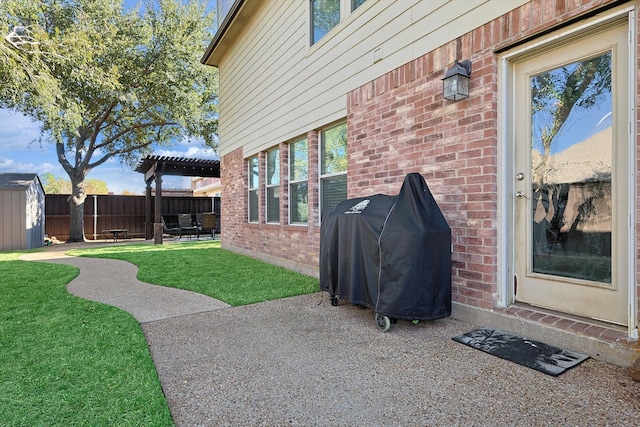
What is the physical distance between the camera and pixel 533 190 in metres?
2.93

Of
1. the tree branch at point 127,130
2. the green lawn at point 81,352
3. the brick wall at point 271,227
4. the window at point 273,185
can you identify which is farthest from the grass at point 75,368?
the tree branch at point 127,130

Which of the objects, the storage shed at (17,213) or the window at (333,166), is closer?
the window at (333,166)

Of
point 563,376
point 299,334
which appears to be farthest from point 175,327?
point 563,376

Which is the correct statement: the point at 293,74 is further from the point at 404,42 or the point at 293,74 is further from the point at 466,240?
the point at 466,240

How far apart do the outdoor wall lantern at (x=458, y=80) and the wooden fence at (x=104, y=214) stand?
13984mm

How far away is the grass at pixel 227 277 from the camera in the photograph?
4.50 m

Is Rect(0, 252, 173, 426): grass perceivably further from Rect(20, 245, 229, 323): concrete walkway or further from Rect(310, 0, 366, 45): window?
Rect(310, 0, 366, 45): window

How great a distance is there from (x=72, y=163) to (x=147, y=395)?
1475 cm

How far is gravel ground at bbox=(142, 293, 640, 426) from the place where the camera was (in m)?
1.83

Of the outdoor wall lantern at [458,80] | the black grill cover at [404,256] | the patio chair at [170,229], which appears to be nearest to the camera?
the black grill cover at [404,256]

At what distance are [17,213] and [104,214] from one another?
4.37 metres

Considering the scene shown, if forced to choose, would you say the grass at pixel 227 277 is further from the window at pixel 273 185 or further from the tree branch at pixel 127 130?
the tree branch at pixel 127 130

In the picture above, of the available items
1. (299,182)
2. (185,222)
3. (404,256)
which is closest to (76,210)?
(185,222)

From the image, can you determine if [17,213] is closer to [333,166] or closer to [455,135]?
[333,166]
